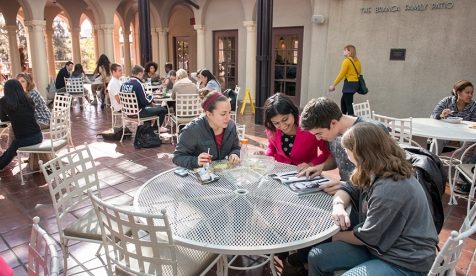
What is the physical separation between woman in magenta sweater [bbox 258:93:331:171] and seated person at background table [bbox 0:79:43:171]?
3.02 meters

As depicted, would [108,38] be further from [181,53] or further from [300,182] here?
[300,182]

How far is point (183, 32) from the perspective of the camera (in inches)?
586

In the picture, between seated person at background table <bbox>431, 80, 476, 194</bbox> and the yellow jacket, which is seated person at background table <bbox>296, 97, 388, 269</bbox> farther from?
the yellow jacket

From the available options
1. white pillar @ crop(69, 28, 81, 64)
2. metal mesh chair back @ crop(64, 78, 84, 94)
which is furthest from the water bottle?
white pillar @ crop(69, 28, 81, 64)

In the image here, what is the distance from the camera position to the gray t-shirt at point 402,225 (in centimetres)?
152

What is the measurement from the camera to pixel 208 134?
2672mm

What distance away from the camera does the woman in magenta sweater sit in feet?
8.58

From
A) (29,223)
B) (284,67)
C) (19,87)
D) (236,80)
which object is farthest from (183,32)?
(29,223)

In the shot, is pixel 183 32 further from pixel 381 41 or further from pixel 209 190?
pixel 209 190

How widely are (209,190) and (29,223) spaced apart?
2097 millimetres

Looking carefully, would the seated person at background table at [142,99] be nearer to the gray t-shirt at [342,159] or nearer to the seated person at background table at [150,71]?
the seated person at background table at [150,71]

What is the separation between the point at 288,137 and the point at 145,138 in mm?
3591

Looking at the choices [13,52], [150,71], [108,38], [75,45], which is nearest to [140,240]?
[150,71]

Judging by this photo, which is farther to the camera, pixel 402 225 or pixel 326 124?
pixel 326 124
